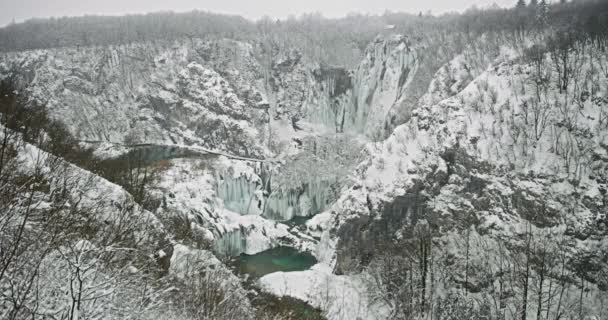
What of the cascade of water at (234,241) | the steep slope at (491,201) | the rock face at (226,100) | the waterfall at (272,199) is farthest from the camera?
the rock face at (226,100)

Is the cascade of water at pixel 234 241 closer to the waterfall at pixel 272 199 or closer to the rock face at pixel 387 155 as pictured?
the rock face at pixel 387 155

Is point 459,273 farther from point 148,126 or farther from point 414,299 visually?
point 148,126

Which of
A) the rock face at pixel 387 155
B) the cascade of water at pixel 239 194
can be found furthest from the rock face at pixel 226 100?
the rock face at pixel 387 155

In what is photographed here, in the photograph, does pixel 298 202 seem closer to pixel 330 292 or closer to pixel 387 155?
pixel 387 155

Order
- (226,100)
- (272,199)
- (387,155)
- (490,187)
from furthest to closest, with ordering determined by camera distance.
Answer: (226,100) < (272,199) < (387,155) < (490,187)

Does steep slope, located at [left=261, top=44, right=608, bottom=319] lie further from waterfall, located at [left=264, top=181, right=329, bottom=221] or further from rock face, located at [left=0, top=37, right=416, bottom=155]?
rock face, located at [left=0, top=37, right=416, bottom=155]

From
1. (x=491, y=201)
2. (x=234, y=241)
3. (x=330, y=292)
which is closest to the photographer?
(x=330, y=292)

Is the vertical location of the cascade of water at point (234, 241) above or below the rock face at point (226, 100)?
below

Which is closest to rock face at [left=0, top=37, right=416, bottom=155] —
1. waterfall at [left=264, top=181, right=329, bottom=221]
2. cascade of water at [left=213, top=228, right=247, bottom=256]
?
waterfall at [left=264, top=181, right=329, bottom=221]

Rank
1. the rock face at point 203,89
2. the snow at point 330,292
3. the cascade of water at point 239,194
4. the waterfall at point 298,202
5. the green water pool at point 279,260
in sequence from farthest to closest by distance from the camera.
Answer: the rock face at point 203,89
the waterfall at point 298,202
the cascade of water at point 239,194
the green water pool at point 279,260
the snow at point 330,292

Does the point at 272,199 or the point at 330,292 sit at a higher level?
the point at 330,292

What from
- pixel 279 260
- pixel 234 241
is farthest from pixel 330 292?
pixel 234 241
